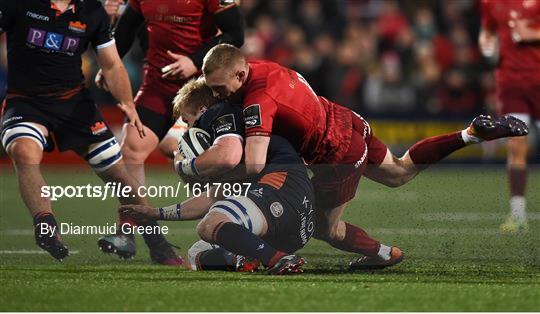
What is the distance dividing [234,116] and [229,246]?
82 cm

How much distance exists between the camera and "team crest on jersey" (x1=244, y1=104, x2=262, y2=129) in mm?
7924

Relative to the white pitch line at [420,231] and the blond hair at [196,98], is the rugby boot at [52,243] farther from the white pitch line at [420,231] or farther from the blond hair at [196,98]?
the blond hair at [196,98]

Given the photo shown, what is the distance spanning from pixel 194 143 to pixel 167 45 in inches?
77.4

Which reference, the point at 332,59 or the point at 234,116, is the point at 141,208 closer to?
the point at 234,116

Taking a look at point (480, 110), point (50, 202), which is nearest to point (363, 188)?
point (50, 202)

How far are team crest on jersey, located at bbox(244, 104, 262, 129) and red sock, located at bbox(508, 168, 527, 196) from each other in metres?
1.87

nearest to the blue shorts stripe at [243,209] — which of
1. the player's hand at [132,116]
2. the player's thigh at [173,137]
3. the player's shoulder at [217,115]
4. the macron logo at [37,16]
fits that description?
the player's shoulder at [217,115]

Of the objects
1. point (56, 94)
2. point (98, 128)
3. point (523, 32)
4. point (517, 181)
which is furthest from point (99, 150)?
point (523, 32)

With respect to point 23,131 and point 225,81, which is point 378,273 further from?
point 23,131

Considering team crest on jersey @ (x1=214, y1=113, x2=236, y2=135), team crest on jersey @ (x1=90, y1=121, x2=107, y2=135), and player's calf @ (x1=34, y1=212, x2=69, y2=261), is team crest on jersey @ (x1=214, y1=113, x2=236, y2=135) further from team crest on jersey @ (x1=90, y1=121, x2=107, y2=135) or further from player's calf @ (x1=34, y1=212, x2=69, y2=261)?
team crest on jersey @ (x1=90, y1=121, x2=107, y2=135)

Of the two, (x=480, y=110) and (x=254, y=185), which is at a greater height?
(x=254, y=185)

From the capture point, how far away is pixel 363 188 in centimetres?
837

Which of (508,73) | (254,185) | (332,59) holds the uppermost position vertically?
(254,185)

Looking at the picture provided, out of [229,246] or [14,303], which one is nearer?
[14,303]
